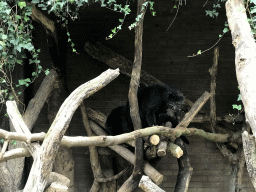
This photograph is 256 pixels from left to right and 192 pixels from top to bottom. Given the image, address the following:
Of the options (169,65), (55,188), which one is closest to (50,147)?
(55,188)

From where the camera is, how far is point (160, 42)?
226 inches

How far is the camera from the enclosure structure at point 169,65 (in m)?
5.68

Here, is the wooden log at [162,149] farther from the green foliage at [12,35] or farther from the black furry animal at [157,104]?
the green foliage at [12,35]

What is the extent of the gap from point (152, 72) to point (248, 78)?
3266 mm

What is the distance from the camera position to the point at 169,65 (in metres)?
5.75

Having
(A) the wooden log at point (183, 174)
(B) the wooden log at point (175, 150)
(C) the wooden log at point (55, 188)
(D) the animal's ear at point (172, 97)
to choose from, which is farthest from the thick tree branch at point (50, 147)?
(A) the wooden log at point (183, 174)

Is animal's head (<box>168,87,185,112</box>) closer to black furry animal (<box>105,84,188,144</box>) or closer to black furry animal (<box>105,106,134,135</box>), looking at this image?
black furry animal (<box>105,84,188,144</box>)

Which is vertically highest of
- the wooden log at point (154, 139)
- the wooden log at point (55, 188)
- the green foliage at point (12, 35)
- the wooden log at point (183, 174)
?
the green foliage at point (12, 35)

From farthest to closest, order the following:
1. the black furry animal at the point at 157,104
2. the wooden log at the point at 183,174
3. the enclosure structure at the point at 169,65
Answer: the enclosure structure at the point at 169,65 → the black furry animal at the point at 157,104 → the wooden log at the point at 183,174

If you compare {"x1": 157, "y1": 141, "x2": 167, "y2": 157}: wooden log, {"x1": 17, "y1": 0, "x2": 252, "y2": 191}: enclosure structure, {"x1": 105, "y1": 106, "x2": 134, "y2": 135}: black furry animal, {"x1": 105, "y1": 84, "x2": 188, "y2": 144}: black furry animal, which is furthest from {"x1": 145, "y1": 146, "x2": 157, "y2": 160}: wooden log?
{"x1": 17, "y1": 0, "x2": 252, "y2": 191}: enclosure structure

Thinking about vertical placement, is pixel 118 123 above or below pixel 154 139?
above

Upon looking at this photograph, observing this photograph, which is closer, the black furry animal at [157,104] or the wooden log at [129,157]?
the wooden log at [129,157]

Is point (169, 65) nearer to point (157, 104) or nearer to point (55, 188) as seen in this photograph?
point (157, 104)

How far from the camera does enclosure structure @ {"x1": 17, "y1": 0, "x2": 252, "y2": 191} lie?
5680 millimetres
